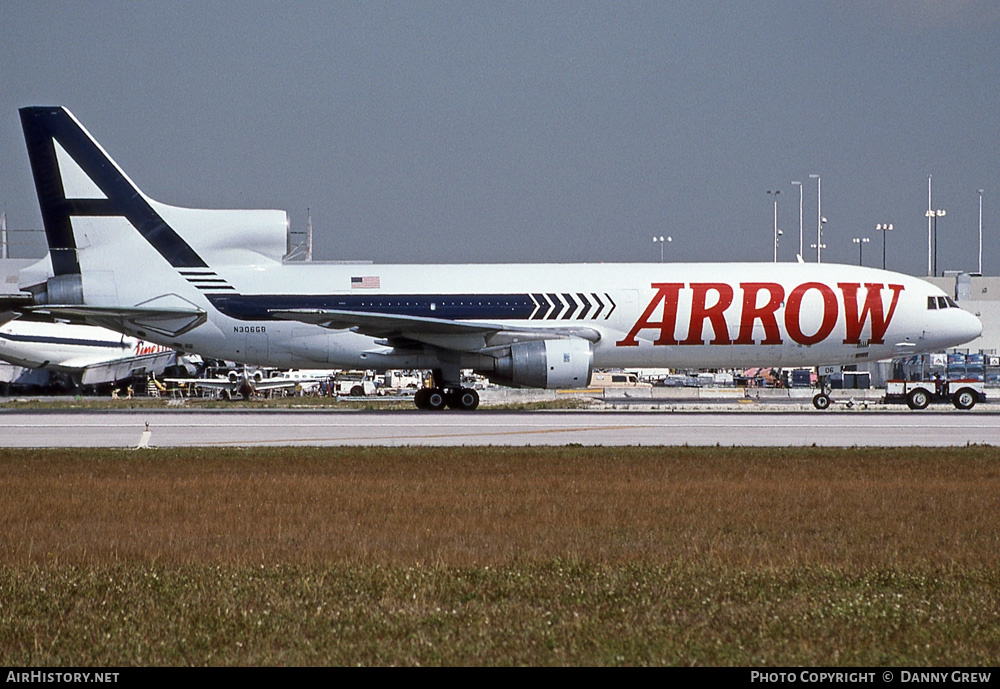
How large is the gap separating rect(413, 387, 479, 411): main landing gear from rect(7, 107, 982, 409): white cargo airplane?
0.05 metres

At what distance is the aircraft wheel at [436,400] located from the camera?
37812 millimetres

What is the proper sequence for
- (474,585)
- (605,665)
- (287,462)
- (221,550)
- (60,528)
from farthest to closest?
(287,462) < (60,528) < (221,550) < (474,585) < (605,665)

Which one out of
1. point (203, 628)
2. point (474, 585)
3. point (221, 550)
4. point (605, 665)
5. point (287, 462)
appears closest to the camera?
point (605, 665)

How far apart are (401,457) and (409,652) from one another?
1357cm

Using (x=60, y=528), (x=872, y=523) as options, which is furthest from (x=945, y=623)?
(x=60, y=528)

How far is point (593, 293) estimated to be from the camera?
122 feet

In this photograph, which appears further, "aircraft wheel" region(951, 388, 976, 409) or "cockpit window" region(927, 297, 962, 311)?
"aircraft wheel" region(951, 388, 976, 409)

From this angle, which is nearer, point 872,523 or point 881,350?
point 872,523

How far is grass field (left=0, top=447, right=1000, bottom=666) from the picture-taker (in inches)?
305

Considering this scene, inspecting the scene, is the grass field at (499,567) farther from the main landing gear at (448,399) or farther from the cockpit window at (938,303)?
the cockpit window at (938,303)

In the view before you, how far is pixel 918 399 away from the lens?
4156 cm

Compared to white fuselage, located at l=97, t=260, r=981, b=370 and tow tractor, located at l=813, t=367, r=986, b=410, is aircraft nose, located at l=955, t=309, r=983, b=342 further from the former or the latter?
tow tractor, located at l=813, t=367, r=986, b=410

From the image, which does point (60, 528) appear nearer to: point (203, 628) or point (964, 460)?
point (203, 628)

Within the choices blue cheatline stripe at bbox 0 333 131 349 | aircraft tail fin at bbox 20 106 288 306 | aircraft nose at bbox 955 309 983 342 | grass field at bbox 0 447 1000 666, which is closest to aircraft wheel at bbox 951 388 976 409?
aircraft nose at bbox 955 309 983 342
